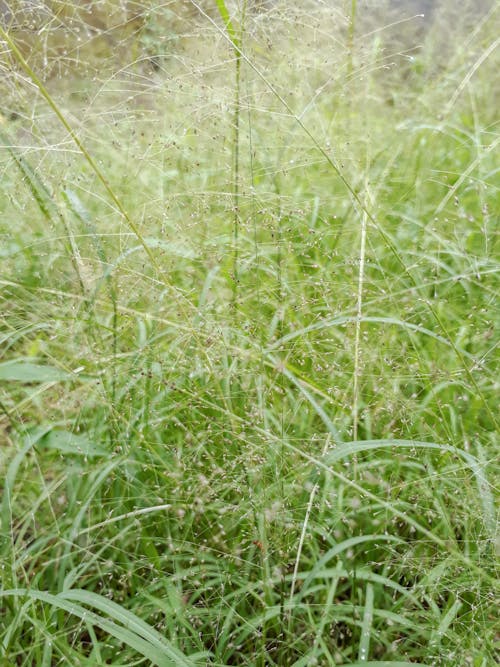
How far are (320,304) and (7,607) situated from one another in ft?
3.04

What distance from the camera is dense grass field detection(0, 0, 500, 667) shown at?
1085 millimetres

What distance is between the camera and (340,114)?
2.28 m

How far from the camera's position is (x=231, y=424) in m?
1.25

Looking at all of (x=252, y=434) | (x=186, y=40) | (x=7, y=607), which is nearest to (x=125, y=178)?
(x=186, y=40)

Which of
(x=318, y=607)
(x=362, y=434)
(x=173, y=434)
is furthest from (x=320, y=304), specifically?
(x=318, y=607)

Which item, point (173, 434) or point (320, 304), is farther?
point (320, 304)

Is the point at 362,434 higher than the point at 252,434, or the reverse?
the point at 252,434

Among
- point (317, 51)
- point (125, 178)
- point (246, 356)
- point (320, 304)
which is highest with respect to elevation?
point (317, 51)

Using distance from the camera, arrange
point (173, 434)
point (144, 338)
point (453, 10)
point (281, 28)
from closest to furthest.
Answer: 1. point (173, 434)
2. point (144, 338)
3. point (281, 28)
4. point (453, 10)

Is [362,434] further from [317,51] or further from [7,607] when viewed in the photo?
[317,51]

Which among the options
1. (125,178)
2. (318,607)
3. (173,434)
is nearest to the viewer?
(318,607)

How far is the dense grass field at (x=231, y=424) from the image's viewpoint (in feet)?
3.56

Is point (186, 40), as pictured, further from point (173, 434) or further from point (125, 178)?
point (173, 434)

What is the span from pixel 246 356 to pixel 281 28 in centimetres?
110
